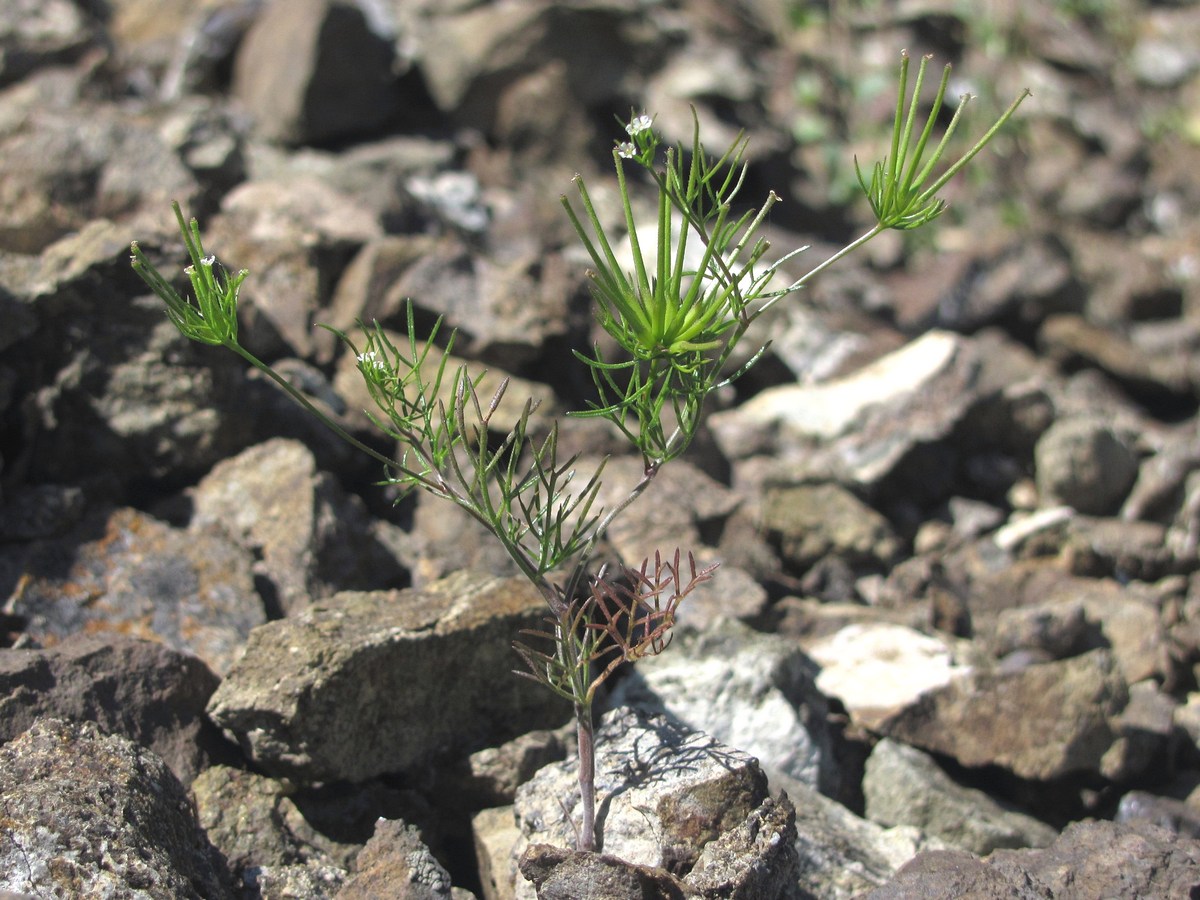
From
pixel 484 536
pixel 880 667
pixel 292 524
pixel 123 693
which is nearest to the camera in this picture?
pixel 123 693

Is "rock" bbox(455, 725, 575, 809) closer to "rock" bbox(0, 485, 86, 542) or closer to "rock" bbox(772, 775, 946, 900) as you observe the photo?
"rock" bbox(772, 775, 946, 900)

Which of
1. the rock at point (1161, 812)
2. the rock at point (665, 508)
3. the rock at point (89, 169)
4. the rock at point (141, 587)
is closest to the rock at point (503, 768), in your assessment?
the rock at point (141, 587)

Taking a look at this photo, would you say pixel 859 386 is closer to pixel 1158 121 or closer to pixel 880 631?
pixel 880 631

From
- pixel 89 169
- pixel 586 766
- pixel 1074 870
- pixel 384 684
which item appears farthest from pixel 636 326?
pixel 89 169

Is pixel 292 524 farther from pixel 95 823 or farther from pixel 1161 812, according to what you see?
pixel 1161 812

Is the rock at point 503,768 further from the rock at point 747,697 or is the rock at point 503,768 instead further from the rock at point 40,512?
the rock at point 40,512

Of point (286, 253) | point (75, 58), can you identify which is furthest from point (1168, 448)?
point (75, 58)
